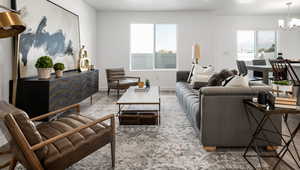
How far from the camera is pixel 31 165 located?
143cm

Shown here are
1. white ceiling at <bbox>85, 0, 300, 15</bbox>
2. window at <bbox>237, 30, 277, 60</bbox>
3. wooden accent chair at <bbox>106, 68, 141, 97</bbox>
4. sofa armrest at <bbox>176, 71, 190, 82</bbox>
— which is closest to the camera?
sofa armrest at <bbox>176, 71, 190, 82</bbox>

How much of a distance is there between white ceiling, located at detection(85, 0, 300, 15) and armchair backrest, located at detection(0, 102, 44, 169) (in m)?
4.98

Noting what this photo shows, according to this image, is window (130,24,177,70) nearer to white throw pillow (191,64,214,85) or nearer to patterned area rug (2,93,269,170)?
white throw pillow (191,64,214,85)

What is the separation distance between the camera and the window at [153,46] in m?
7.11

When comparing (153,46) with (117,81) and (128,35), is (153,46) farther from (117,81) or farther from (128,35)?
(117,81)

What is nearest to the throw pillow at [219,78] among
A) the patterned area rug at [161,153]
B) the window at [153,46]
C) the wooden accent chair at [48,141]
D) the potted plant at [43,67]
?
the patterned area rug at [161,153]

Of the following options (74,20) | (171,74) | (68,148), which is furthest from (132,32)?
(68,148)

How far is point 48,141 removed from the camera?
1.43 metres

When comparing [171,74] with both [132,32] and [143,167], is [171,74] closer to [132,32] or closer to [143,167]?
[132,32]

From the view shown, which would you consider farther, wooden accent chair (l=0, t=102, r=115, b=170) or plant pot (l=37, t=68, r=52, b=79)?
plant pot (l=37, t=68, r=52, b=79)

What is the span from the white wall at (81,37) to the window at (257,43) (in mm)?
4910

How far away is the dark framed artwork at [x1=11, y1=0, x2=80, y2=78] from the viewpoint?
10.0 feet

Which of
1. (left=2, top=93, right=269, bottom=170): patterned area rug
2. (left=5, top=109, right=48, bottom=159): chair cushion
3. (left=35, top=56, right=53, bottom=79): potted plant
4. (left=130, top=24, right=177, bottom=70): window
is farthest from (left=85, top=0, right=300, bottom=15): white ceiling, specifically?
(left=5, top=109, right=48, bottom=159): chair cushion

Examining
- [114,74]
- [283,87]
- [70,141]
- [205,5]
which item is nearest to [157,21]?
[205,5]
